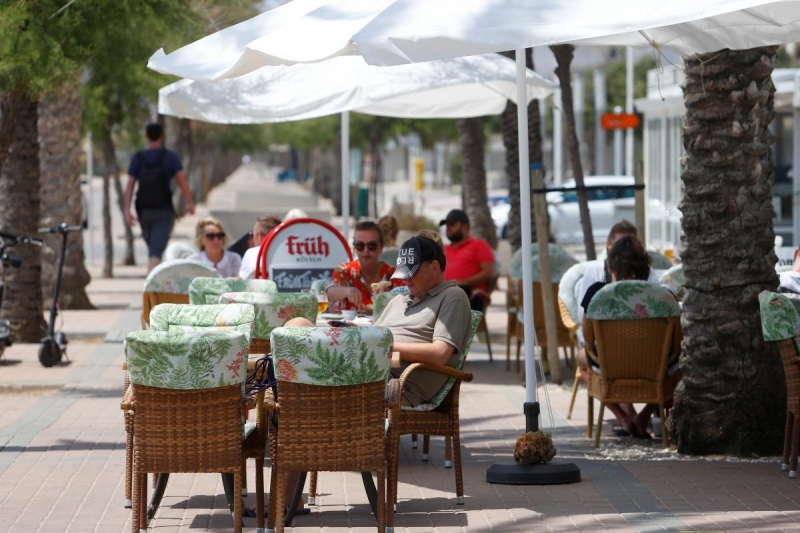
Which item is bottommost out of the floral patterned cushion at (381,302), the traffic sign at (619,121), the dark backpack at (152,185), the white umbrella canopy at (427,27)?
the floral patterned cushion at (381,302)

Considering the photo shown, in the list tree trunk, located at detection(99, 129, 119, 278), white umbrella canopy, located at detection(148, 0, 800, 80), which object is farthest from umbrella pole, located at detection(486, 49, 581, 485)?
tree trunk, located at detection(99, 129, 119, 278)

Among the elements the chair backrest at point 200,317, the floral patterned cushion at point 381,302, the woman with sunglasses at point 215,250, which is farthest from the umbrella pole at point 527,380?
the woman with sunglasses at point 215,250

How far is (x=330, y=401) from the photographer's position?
18.1 feet

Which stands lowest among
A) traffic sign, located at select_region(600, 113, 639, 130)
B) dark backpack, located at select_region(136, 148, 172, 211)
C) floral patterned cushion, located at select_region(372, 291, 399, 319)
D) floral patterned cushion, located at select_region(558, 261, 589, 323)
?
floral patterned cushion, located at select_region(558, 261, 589, 323)

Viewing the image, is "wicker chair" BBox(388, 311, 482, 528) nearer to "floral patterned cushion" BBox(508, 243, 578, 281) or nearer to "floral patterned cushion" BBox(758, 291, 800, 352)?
"floral patterned cushion" BBox(758, 291, 800, 352)

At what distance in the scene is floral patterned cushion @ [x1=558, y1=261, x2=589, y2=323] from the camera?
9.77 meters

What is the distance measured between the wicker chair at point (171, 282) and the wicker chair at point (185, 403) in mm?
4421

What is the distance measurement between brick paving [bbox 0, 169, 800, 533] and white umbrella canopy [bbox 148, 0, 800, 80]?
2.22m

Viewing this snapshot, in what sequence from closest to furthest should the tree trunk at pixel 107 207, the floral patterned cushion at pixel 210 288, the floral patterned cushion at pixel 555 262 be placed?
1. the floral patterned cushion at pixel 210 288
2. the floral patterned cushion at pixel 555 262
3. the tree trunk at pixel 107 207

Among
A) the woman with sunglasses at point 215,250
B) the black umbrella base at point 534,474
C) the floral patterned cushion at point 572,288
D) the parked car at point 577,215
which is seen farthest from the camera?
the parked car at point 577,215

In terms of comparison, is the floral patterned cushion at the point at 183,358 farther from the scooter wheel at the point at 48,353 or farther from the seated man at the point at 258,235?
the scooter wheel at the point at 48,353

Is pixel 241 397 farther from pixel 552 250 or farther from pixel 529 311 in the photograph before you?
pixel 552 250

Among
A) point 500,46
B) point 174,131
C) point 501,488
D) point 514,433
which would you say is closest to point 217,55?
point 500,46

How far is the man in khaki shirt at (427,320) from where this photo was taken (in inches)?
257
